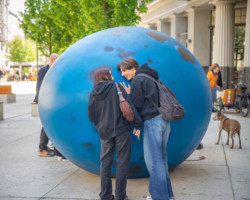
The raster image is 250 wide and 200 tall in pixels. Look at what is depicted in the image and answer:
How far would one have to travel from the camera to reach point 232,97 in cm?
1349

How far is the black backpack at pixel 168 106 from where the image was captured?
160 inches

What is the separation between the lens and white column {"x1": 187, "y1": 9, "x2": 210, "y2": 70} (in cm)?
2181

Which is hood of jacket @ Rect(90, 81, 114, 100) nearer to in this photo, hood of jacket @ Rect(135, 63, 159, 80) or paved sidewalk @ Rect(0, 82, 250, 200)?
hood of jacket @ Rect(135, 63, 159, 80)

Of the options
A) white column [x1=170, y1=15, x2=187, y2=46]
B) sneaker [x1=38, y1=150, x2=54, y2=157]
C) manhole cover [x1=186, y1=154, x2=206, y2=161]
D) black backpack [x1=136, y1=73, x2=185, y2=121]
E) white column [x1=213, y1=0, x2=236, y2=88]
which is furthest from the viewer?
white column [x1=170, y1=15, x2=187, y2=46]

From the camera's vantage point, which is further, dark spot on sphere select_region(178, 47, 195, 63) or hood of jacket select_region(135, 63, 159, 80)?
dark spot on sphere select_region(178, 47, 195, 63)

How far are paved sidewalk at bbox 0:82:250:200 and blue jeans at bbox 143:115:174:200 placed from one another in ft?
1.22

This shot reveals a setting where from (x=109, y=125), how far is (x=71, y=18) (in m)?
16.6

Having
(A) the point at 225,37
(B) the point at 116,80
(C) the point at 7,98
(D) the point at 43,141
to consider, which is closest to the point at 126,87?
(B) the point at 116,80

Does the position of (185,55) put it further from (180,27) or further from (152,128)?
(180,27)

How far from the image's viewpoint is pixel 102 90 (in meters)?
4.09

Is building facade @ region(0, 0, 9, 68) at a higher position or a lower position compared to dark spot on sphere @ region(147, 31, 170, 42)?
higher

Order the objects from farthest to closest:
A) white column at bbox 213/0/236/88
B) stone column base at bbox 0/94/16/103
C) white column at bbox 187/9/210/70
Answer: white column at bbox 187/9/210/70, stone column base at bbox 0/94/16/103, white column at bbox 213/0/236/88

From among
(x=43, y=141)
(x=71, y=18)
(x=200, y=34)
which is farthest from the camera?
(x=200, y=34)

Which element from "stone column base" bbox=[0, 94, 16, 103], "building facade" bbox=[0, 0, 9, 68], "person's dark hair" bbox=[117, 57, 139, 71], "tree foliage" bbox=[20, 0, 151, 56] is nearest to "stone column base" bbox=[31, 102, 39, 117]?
"tree foliage" bbox=[20, 0, 151, 56]
